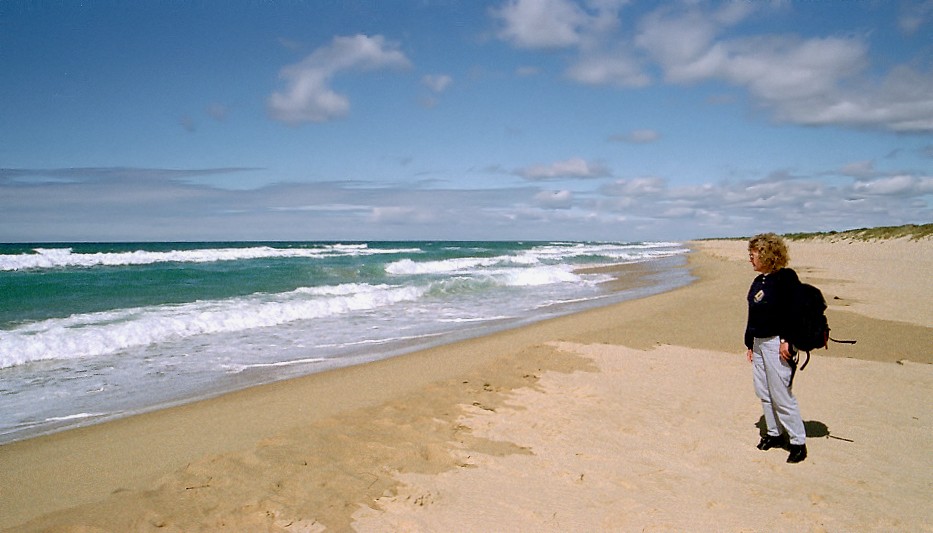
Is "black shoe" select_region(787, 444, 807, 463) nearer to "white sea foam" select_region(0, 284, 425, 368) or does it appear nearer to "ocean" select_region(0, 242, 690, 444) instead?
"ocean" select_region(0, 242, 690, 444)

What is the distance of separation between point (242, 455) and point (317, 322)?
8.92 meters

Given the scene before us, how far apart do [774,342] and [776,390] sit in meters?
0.43

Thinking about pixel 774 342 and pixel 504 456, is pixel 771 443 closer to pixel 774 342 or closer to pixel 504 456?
pixel 774 342

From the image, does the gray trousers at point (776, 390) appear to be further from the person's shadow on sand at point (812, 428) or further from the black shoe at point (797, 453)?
the person's shadow on sand at point (812, 428)

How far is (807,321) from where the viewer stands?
4492mm

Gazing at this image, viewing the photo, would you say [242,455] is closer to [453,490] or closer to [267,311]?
[453,490]

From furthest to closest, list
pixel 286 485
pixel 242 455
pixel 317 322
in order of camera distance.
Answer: pixel 317 322, pixel 242 455, pixel 286 485

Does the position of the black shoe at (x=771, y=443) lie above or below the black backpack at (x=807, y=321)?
below

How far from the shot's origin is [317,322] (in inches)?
518

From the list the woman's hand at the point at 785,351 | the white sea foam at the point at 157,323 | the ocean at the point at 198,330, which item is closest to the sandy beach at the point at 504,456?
the woman's hand at the point at 785,351

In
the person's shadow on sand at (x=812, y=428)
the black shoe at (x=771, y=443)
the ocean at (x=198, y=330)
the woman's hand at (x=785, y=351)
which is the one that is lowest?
the person's shadow on sand at (x=812, y=428)

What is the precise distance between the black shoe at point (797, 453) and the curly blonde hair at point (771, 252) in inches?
61.2

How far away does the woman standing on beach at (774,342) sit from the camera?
180 inches

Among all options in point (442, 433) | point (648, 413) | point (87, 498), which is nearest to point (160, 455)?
point (87, 498)
